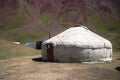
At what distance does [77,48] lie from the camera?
1705 centimetres

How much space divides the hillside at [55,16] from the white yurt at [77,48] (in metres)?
43.2

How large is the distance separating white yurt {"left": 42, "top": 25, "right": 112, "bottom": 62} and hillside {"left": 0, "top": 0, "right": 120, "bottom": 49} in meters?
43.2

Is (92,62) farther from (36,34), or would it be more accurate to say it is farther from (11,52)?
(36,34)

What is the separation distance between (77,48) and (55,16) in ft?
168

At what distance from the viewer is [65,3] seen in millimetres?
70438

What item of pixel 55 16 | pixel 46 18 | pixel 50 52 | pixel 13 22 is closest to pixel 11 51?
pixel 50 52

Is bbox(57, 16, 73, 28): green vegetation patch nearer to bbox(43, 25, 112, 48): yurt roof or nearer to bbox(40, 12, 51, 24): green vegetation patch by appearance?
bbox(40, 12, 51, 24): green vegetation patch

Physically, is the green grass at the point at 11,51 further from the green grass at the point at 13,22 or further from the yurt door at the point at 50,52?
the green grass at the point at 13,22

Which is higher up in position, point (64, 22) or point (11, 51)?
point (64, 22)

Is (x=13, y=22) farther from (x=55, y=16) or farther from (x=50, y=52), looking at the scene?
(x=50, y=52)

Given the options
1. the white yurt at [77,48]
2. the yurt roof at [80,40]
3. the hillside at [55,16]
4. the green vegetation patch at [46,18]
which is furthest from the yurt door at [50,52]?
the green vegetation patch at [46,18]

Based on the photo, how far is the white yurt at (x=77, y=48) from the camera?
56.0 ft

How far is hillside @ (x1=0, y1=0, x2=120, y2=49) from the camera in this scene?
63.4 m

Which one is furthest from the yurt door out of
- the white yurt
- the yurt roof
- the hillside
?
the hillside
